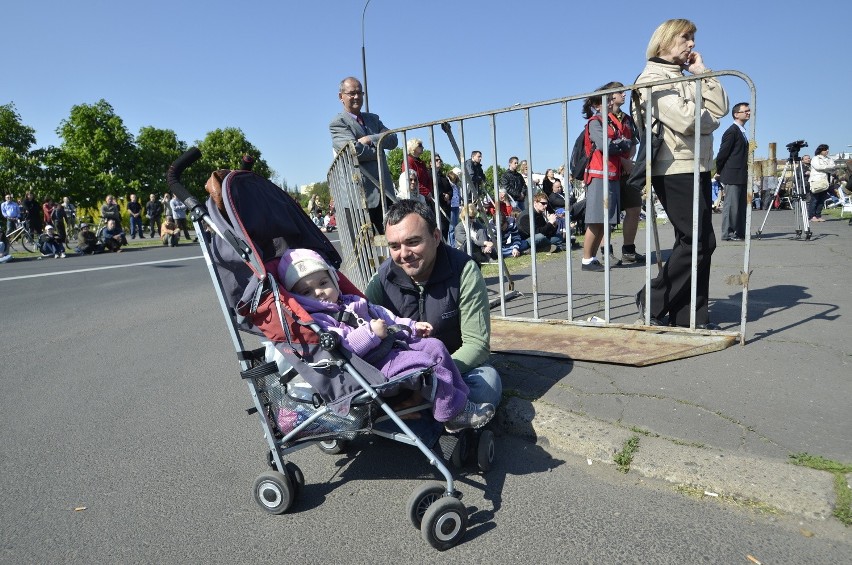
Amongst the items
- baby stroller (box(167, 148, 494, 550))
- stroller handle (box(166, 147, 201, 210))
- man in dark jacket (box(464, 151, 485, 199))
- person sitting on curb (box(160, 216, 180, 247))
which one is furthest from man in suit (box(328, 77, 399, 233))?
person sitting on curb (box(160, 216, 180, 247))

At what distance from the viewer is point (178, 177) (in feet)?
9.29

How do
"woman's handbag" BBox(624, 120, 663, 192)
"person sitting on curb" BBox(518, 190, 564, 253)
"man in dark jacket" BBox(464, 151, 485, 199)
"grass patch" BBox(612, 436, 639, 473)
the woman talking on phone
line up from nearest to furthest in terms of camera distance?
1. "grass patch" BBox(612, 436, 639, 473)
2. the woman talking on phone
3. "woman's handbag" BBox(624, 120, 663, 192)
4. "man in dark jacket" BBox(464, 151, 485, 199)
5. "person sitting on curb" BBox(518, 190, 564, 253)

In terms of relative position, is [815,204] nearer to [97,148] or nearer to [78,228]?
[78,228]

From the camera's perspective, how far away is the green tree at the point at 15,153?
3522 cm

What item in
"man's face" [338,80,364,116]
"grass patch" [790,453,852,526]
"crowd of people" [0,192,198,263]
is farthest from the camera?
"crowd of people" [0,192,198,263]

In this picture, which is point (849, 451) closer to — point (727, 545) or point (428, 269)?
point (727, 545)

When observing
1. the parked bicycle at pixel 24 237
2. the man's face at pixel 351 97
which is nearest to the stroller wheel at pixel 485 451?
the man's face at pixel 351 97

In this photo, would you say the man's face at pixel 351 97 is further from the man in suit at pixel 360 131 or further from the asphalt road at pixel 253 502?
the asphalt road at pixel 253 502

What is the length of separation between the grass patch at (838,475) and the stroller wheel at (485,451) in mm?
1273

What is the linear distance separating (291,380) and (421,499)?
79cm

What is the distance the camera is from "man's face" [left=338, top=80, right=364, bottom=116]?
248 inches

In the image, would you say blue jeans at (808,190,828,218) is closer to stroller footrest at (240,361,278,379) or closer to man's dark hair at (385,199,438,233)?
man's dark hair at (385,199,438,233)

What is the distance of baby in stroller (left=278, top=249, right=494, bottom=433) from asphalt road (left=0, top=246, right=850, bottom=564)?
40 centimetres

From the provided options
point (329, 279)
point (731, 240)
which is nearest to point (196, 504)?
point (329, 279)
